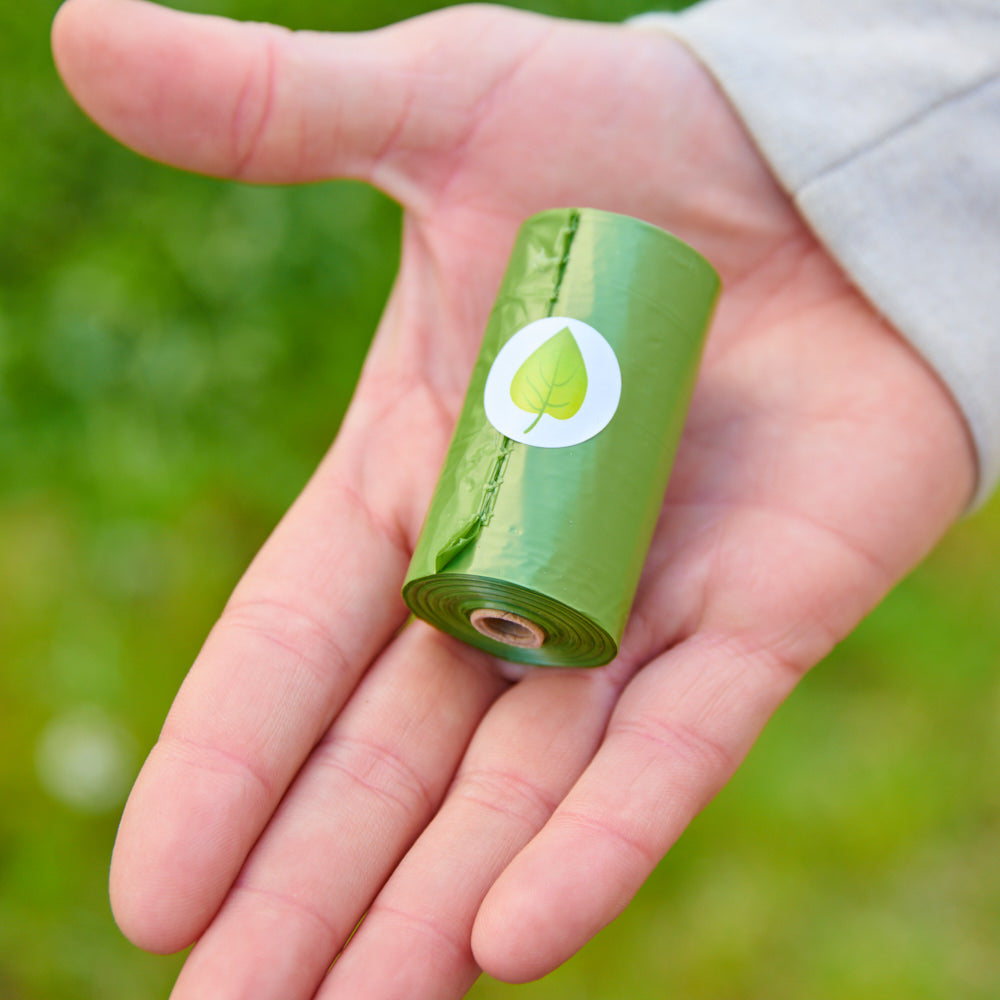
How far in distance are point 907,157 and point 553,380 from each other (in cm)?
150

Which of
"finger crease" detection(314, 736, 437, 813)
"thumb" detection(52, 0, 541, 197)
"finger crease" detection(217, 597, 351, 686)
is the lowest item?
"finger crease" detection(314, 736, 437, 813)

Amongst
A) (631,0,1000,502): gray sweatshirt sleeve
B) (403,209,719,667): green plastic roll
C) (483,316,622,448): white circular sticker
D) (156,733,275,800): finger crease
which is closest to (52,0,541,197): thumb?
(403,209,719,667): green plastic roll

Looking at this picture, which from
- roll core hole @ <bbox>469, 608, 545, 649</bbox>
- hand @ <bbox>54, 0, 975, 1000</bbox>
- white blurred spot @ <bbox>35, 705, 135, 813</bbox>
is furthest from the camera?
white blurred spot @ <bbox>35, 705, 135, 813</bbox>

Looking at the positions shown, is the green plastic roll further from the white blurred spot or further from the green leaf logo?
the white blurred spot

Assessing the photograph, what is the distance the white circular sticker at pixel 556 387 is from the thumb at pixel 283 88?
871mm

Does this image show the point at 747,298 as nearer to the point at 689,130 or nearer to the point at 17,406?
the point at 689,130

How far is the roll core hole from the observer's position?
245 cm

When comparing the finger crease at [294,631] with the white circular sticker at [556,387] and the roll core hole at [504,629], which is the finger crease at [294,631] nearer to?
the roll core hole at [504,629]

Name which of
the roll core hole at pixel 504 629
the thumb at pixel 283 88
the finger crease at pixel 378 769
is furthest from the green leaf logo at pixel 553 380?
the thumb at pixel 283 88

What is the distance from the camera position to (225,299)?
4117 mm

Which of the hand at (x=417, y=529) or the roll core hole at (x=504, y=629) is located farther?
the roll core hole at (x=504, y=629)

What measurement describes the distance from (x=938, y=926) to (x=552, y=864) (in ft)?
6.36

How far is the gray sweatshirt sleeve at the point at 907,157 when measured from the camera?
3074 mm

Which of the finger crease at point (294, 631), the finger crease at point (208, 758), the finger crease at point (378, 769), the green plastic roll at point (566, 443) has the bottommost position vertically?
the finger crease at point (208, 758)
